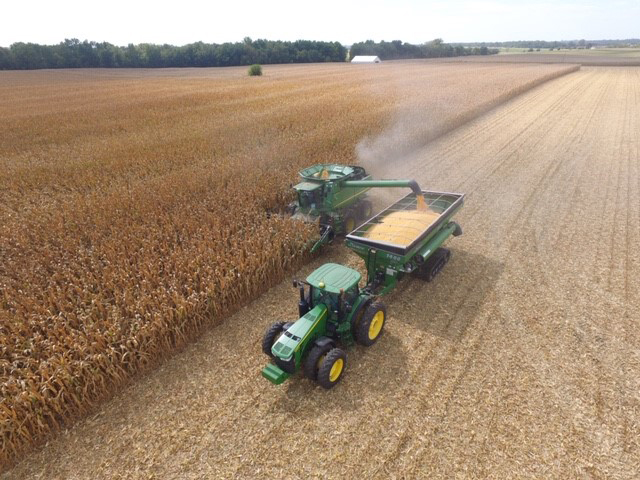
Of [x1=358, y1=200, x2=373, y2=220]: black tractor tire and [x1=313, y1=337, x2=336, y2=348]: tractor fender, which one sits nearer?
[x1=313, y1=337, x2=336, y2=348]: tractor fender

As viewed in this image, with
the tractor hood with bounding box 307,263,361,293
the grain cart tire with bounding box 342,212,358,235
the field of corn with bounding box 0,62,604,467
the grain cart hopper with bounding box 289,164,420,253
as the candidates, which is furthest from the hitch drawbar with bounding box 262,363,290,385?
the grain cart tire with bounding box 342,212,358,235

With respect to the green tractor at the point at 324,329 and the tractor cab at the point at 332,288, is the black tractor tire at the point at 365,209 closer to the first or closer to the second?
the green tractor at the point at 324,329

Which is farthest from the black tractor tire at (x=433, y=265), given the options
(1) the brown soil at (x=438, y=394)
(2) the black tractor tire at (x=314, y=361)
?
(2) the black tractor tire at (x=314, y=361)

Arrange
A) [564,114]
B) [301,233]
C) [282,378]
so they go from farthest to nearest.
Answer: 1. [564,114]
2. [301,233]
3. [282,378]

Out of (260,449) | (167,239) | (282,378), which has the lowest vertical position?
(260,449)

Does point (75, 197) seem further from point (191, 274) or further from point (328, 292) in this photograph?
point (328, 292)

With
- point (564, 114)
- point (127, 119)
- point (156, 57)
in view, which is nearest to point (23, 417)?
point (127, 119)

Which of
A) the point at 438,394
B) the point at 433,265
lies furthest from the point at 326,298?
the point at 433,265

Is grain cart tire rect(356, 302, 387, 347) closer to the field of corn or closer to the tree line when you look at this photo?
the field of corn

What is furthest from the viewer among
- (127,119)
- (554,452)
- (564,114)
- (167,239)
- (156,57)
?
(156,57)
